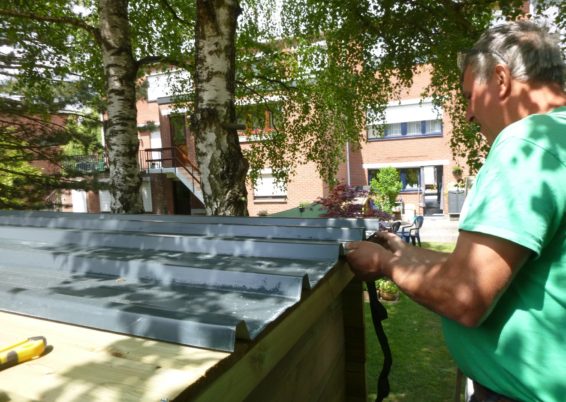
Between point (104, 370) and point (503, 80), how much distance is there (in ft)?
5.24

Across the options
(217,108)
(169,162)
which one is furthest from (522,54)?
(169,162)

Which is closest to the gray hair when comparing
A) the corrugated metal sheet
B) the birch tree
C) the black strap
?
the corrugated metal sheet

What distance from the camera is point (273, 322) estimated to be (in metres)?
1.33

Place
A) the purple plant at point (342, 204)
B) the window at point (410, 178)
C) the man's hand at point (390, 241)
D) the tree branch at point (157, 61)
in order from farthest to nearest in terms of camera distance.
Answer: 1. the window at point (410, 178)
2. the purple plant at point (342, 204)
3. the tree branch at point (157, 61)
4. the man's hand at point (390, 241)

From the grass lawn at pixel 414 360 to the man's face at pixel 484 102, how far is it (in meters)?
4.22

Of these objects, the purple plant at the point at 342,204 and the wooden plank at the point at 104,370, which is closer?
the wooden plank at the point at 104,370

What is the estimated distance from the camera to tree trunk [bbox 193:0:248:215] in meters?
4.84

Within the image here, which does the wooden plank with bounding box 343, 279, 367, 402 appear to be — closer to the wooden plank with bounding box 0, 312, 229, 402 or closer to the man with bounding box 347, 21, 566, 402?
the man with bounding box 347, 21, 566, 402

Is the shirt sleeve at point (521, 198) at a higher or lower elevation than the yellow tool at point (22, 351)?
higher

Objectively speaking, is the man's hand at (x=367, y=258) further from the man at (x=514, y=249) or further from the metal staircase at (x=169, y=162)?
the metal staircase at (x=169, y=162)

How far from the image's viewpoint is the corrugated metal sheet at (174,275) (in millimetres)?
1276

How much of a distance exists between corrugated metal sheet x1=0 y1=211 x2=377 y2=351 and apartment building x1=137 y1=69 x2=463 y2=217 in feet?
55.4

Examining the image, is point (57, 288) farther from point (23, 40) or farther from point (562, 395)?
point (23, 40)

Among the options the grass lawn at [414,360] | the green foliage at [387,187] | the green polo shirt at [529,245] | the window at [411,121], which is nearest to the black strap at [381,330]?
the green polo shirt at [529,245]
